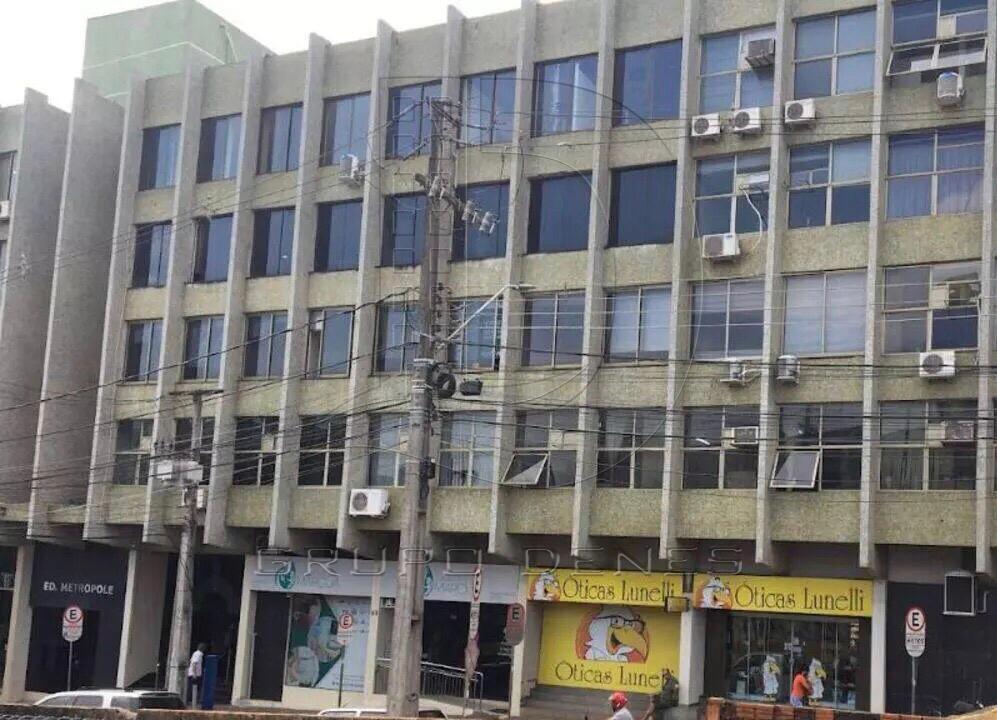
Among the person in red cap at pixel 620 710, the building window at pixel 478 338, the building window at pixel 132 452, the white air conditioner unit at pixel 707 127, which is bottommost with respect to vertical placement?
the person in red cap at pixel 620 710

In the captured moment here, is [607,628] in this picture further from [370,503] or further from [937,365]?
[937,365]

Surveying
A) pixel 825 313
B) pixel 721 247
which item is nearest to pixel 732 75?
pixel 721 247

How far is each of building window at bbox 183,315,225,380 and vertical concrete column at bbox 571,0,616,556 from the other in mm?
11410

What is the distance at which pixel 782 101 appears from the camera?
30859mm

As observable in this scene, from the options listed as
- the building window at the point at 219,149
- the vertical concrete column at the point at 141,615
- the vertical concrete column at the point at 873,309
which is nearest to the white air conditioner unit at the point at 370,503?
the vertical concrete column at the point at 141,615

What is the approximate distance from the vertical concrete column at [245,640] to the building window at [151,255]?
8.70 m

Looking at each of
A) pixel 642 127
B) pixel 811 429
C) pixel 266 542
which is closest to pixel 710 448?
pixel 811 429

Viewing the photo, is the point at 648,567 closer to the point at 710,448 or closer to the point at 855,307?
the point at 710,448

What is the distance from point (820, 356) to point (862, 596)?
5.18 metres

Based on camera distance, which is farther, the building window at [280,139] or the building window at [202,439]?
the building window at [280,139]

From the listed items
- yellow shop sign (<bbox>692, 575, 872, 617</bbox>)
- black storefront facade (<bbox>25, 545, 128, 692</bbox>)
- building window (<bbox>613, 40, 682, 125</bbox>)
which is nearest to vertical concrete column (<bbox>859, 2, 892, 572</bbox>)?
yellow shop sign (<bbox>692, 575, 872, 617</bbox>)

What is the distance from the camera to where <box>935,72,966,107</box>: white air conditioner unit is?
28750 millimetres

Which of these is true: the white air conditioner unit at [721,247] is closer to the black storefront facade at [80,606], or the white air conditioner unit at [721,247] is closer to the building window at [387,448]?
the building window at [387,448]

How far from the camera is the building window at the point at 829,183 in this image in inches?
1188
